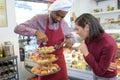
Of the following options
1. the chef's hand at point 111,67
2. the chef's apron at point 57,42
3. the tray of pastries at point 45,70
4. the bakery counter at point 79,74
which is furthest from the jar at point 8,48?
the chef's hand at point 111,67

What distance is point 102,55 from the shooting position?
1.50 metres

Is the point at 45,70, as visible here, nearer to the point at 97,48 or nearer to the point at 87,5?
the point at 97,48

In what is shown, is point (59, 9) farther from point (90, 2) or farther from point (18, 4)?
point (90, 2)

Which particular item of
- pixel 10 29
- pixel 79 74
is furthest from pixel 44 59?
pixel 10 29

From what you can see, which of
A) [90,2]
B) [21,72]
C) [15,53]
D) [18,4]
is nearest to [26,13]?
[18,4]

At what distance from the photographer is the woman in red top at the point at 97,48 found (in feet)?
4.87

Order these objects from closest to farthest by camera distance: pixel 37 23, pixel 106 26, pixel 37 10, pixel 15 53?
pixel 37 23, pixel 106 26, pixel 15 53, pixel 37 10

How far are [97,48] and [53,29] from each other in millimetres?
497

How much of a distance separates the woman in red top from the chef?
0.21 m

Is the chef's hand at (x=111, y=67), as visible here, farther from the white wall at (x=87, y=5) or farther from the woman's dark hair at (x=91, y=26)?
the white wall at (x=87, y=5)

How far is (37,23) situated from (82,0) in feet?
11.3

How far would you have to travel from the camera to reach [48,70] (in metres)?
1.60

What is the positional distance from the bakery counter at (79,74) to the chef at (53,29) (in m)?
0.68

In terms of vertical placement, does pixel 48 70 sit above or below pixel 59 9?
below
